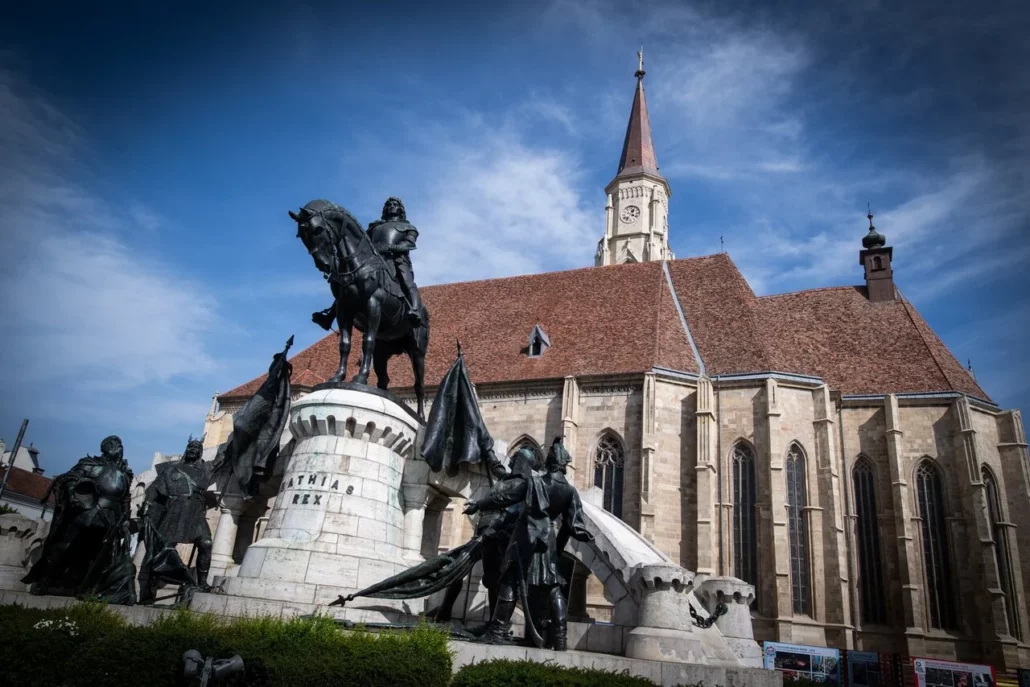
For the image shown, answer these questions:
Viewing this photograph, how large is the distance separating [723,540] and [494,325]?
41.5 feet

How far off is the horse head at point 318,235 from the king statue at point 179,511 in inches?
132

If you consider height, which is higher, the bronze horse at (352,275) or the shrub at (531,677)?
the bronze horse at (352,275)

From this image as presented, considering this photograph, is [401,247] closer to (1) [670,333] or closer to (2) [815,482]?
(1) [670,333]

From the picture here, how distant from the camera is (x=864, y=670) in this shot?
15180 mm

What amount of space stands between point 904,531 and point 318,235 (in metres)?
21.6

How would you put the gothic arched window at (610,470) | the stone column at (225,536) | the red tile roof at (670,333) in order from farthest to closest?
the red tile roof at (670,333)
the gothic arched window at (610,470)
the stone column at (225,536)

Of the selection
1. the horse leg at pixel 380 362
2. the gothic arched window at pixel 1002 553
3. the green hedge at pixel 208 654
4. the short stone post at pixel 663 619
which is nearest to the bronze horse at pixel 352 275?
the horse leg at pixel 380 362

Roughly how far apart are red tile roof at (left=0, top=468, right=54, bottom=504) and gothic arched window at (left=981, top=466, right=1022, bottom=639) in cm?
A: 4282

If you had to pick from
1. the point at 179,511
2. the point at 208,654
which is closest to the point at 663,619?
the point at 208,654

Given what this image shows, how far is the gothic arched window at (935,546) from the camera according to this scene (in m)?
22.7

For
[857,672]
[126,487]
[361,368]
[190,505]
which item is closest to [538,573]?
[361,368]

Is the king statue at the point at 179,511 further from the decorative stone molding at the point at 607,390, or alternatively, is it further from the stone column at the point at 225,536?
the decorative stone molding at the point at 607,390

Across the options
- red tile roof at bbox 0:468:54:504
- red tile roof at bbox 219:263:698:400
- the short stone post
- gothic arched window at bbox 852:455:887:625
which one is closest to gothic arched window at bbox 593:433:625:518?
red tile roof at bbox 219:263:698:400

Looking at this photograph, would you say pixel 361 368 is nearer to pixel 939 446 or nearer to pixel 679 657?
pixel 679 657
